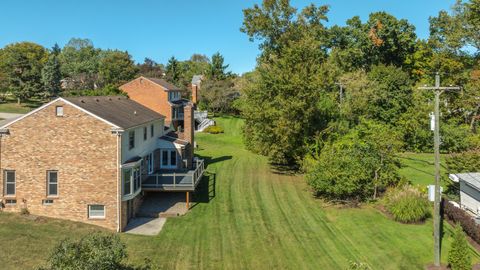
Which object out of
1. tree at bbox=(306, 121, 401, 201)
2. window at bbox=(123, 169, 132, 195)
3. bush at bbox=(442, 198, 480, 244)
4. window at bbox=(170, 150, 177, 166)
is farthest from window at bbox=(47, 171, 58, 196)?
bush at bbox=(442, 198, 480, 244)

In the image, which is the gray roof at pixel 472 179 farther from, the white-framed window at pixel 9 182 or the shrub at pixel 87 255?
the white-framed window at pixel 9 182

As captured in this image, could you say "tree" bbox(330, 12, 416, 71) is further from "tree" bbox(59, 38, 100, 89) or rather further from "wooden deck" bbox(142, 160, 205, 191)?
"tree" bbox(59, 38, 100, 89)

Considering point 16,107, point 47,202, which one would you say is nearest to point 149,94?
point 47,202

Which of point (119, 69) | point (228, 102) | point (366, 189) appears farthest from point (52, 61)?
point (366, 189)

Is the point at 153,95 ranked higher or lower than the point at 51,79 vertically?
lower

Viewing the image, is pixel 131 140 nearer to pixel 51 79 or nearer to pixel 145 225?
pixel 145 225
